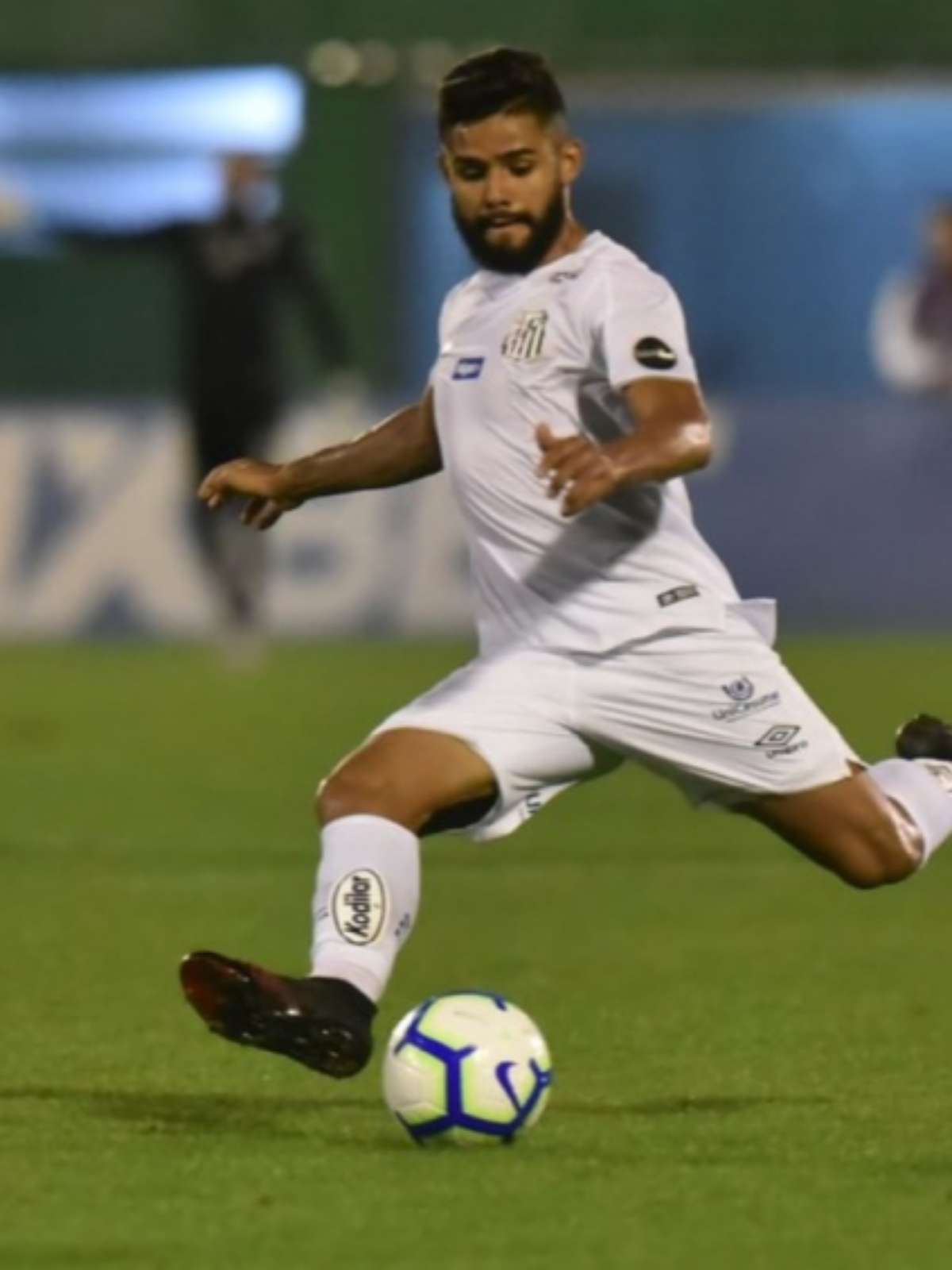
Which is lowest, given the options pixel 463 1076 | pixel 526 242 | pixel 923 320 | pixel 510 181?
pixel 923 320

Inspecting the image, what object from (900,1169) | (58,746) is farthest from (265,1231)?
(58,746)

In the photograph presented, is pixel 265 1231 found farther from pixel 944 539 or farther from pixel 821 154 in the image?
pixel 821 154

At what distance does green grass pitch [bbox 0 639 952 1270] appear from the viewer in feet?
18.4

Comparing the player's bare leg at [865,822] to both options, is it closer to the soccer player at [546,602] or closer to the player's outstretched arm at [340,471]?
the soccer player at [546,602]

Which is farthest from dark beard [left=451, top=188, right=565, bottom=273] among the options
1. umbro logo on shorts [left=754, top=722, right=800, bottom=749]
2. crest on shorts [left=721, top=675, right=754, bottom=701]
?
umbro logo on shorts [left=754, top=722, right=800, bottom=749]

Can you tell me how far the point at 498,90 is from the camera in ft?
21.9

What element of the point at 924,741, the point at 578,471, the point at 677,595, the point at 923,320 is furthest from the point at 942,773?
the point at 923,320

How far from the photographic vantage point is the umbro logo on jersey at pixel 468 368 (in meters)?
6.85

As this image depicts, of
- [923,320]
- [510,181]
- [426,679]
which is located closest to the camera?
[510,181]

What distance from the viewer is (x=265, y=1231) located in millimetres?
5562

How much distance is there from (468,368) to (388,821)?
0.91 m

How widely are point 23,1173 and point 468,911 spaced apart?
4.23 meters

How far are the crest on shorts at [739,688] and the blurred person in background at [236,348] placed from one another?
38.6 ft

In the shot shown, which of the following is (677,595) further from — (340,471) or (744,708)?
(340,471)
